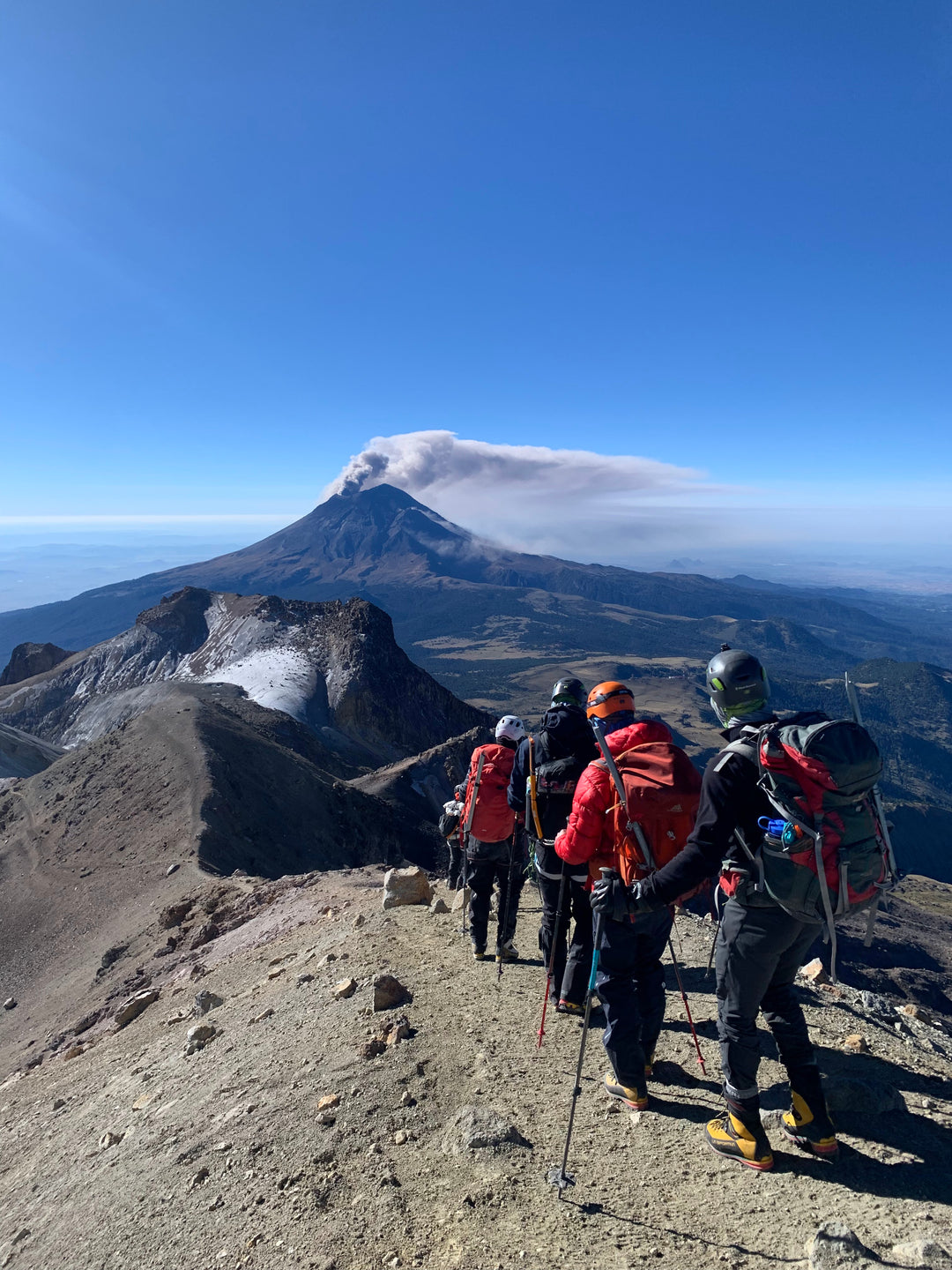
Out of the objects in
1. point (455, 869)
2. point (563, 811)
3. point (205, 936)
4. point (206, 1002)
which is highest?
point (563, 811)

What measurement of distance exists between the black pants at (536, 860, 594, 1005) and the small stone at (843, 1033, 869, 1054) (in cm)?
223

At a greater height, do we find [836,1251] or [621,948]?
[621,948]

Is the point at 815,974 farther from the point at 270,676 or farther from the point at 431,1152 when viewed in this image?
the point at 270,676

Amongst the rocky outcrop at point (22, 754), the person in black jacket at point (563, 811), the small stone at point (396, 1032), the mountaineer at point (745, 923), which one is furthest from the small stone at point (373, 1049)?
the rocky outcrop at point (22, 754)

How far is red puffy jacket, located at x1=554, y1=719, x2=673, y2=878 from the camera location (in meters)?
4.71

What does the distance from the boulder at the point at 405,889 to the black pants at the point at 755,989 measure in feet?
21.4

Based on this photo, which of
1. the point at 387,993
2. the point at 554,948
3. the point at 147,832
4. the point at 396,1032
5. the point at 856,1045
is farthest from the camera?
the point at 147,832

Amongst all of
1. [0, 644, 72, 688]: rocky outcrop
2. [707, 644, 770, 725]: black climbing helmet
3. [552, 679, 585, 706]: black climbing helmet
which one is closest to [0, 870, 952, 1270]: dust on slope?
[707, 644, 770, 725]: black climbing helmet

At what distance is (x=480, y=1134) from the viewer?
14.8 ft

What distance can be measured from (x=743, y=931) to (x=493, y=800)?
377 cm

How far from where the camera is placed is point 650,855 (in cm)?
447

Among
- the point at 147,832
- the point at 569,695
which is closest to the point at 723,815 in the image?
the point at 569,695

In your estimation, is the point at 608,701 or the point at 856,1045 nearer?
the point at 608,701

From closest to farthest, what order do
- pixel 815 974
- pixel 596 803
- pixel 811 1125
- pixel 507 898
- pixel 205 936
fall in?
pixel 811 1125
pixel 596 803
pixel 815 974
pixel 507 898
pixel 205 936
